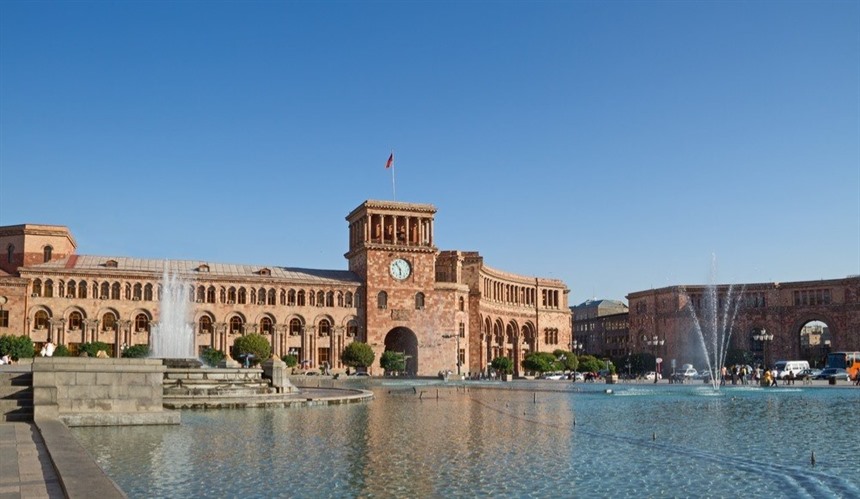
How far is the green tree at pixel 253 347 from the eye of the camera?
70812 millimetres

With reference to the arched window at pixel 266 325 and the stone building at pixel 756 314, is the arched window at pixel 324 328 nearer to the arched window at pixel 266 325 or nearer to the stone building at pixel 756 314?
the arched window at pixel 266 325

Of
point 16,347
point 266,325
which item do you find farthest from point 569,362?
point 16,347

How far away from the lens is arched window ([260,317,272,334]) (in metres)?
77.9

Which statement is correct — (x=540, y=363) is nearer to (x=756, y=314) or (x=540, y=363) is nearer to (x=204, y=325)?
(x=204, y=325)

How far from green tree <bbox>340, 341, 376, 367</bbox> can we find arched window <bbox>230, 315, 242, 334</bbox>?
9.77 metres

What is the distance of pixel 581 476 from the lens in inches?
532

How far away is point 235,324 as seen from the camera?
77188 mm

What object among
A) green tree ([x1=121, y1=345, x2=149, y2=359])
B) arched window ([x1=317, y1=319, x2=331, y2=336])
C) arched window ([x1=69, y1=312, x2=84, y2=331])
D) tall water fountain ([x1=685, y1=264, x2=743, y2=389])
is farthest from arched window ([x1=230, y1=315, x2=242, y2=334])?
tall water fountain ([x1=685, y1=264, x2=743, y2=389])

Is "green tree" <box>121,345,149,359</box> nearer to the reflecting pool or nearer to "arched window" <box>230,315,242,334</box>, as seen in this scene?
"arched window" <box>230,315,242,334</box>

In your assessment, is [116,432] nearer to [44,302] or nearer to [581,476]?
[581,476]

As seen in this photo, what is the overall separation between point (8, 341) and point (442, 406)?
4458 cm

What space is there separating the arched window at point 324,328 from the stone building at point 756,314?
140 ft

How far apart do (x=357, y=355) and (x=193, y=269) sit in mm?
17208

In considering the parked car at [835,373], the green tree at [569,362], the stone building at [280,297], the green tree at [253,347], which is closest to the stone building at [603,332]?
the green tree at [569,362]
